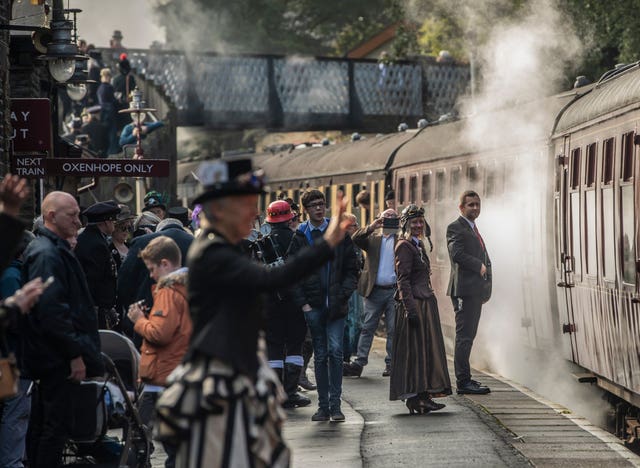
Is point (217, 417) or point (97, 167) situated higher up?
point (97, 167)

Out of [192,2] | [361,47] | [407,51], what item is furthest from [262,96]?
[192,2]

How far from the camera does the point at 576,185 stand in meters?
14.6

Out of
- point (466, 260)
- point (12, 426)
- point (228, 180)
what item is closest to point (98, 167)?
point (466, 260)

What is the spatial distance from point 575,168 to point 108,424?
6.47 meters

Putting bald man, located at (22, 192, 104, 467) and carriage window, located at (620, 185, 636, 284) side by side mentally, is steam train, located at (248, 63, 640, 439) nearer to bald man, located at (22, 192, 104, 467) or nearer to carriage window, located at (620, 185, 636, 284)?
carriage window, located at (620, 185, 636, 284)

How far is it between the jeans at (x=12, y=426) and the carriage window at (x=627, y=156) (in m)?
4.98

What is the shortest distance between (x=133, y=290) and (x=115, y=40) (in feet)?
93.4

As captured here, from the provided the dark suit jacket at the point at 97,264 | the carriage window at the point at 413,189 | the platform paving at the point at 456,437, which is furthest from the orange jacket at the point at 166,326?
the carriage window at the point at 413,189

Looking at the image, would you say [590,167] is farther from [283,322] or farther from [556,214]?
[283,322]

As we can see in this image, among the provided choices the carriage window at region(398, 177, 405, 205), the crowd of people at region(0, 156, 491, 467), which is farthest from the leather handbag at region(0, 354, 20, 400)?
the carriage window at region(398, 177, 405, 205)

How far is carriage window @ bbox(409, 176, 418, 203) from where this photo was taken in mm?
25047

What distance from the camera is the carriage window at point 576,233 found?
47.3 feet

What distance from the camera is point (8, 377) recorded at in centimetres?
774

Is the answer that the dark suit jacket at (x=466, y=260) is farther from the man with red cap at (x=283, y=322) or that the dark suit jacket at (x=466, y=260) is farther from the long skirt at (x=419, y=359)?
the man with red cap at (x=283, y=322)
